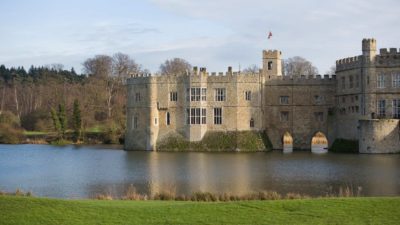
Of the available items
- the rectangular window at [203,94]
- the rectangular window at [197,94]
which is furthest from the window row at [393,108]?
the rectangular window at [197,94]

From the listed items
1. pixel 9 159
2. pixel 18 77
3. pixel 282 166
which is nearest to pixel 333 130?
pixel 282 166

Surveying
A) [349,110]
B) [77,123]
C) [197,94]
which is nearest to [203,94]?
[197,94]

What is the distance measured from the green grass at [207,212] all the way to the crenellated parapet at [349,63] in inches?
1287

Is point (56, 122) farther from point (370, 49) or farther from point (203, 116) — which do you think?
point (370, 49)

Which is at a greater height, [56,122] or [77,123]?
[56,122]

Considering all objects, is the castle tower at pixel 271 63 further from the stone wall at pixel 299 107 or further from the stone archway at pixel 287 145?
the stone archway at pixel 287 145

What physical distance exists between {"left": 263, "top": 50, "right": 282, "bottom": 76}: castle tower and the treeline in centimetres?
1935

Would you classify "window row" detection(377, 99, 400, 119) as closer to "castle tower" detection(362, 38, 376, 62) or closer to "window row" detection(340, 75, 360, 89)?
"window row" detection(340, 75, 360, 89)

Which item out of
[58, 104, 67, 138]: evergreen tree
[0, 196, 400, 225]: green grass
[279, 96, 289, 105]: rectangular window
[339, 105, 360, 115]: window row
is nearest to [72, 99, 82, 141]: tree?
[58, 104, 67, 138]: evergreen tree

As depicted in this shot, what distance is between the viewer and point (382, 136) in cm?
4659

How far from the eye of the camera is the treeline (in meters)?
75.1

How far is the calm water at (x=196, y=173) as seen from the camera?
89.5 feet

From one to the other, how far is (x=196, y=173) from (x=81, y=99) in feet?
175

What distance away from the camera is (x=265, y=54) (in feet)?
184
